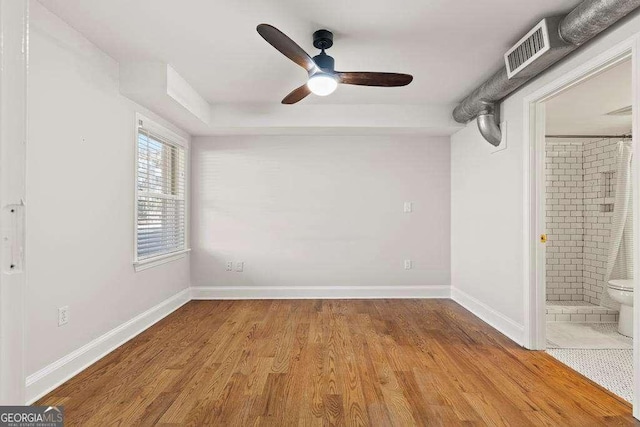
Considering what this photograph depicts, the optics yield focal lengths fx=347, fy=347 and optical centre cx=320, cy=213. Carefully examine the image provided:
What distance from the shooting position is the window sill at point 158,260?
3277mm

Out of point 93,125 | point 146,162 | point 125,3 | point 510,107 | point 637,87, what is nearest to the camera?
point 637,87

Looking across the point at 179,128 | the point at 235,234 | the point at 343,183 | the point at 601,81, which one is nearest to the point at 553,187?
the point at 601,81

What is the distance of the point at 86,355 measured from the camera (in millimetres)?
2551

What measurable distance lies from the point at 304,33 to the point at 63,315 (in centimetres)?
257

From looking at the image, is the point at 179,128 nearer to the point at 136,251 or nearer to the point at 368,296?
the point at 136,251

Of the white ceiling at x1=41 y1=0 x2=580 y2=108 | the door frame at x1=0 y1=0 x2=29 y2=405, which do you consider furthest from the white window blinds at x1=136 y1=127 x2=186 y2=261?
the door frame at x1=0 y1=0 x2=29 y2=405

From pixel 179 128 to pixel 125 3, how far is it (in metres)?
2.08

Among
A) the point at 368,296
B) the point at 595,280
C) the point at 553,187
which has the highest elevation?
the point at 553,187

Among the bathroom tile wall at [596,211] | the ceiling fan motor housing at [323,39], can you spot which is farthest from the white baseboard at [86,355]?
the bathroom tile wall at [596,211]

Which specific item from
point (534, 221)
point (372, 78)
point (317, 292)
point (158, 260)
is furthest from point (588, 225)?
point (158, 260)

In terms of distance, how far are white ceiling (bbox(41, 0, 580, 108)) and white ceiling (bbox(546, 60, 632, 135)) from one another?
0.81 metres

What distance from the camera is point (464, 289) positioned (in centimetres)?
423

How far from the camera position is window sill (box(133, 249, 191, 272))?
3.28 metres

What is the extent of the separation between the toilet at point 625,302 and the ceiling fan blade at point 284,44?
3.38 metres
